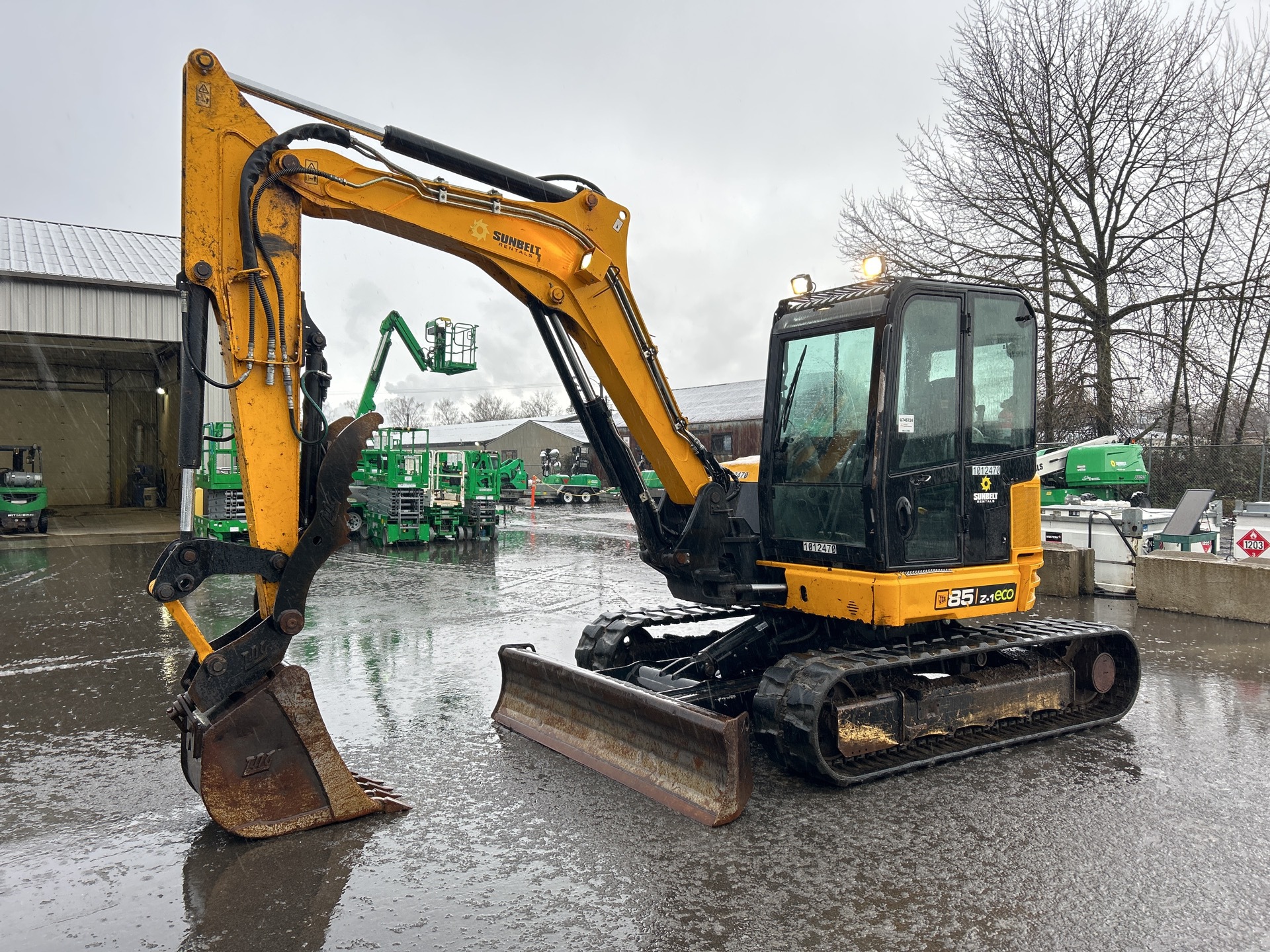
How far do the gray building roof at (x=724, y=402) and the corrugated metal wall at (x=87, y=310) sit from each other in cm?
2571

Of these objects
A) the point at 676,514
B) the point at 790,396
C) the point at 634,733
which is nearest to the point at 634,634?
the point at 676,514

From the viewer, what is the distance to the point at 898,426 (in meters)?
5.42

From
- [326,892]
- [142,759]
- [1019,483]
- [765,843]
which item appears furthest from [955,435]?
[142,759]

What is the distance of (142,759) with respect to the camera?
5.64 m

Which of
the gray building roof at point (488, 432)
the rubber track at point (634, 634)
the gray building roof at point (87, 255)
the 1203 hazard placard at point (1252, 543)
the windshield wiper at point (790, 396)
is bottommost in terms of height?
the rubber track at point (634, 634)

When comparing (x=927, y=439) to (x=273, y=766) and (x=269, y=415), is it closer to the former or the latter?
(x=269, y=415)

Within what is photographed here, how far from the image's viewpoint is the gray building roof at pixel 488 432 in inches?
2101

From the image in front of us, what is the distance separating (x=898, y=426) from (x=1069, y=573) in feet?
26.6

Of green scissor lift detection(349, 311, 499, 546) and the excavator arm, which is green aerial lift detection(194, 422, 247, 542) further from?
the excavator arm

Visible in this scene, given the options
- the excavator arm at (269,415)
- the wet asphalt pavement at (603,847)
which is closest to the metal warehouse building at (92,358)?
the wet asphalt pavement at (603,847)

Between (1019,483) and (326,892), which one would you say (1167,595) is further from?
(326,892)

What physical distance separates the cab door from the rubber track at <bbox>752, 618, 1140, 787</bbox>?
590 mm

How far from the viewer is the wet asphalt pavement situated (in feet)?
11.9

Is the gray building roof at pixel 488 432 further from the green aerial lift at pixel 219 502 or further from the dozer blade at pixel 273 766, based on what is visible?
the dozer blade at pixel 273 766
